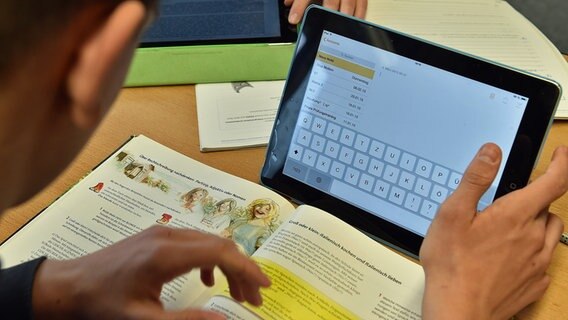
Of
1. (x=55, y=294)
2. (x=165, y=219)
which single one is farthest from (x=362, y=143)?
(x=55, y=294)

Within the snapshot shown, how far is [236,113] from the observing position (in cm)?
84

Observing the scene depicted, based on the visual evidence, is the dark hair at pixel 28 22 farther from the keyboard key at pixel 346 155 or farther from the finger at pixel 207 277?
the keyboard key at pixel 346 155

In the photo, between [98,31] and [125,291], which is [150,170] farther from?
[98,31]

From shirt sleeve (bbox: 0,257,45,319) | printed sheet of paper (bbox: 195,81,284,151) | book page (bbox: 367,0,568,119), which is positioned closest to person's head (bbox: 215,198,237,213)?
printed sheet of paper (bbox: 195,81,284,151)

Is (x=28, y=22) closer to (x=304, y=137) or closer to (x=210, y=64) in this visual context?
(x=304, y=137)

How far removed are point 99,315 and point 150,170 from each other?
24 centimetres

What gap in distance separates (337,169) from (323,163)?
19 mm

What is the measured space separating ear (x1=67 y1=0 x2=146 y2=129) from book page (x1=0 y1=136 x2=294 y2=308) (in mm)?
301

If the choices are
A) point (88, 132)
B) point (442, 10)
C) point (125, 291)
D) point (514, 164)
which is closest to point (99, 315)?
point (125, 291)

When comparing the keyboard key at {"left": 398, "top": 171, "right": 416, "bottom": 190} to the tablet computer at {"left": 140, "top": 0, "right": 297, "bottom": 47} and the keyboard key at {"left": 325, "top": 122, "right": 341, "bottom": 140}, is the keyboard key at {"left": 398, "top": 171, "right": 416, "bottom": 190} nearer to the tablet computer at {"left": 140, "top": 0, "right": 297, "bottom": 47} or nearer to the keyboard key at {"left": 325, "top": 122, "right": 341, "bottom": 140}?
the keyboard key at {"left": 325, "top": 122, "right": 341, "bottom": 140}

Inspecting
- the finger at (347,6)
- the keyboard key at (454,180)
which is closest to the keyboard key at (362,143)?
the keyboard key at (454,180)

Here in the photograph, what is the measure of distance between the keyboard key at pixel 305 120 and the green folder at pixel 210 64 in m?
0.16

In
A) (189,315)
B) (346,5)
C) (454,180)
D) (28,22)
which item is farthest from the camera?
(346,5)

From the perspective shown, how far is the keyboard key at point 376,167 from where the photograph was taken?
680 millimetres
